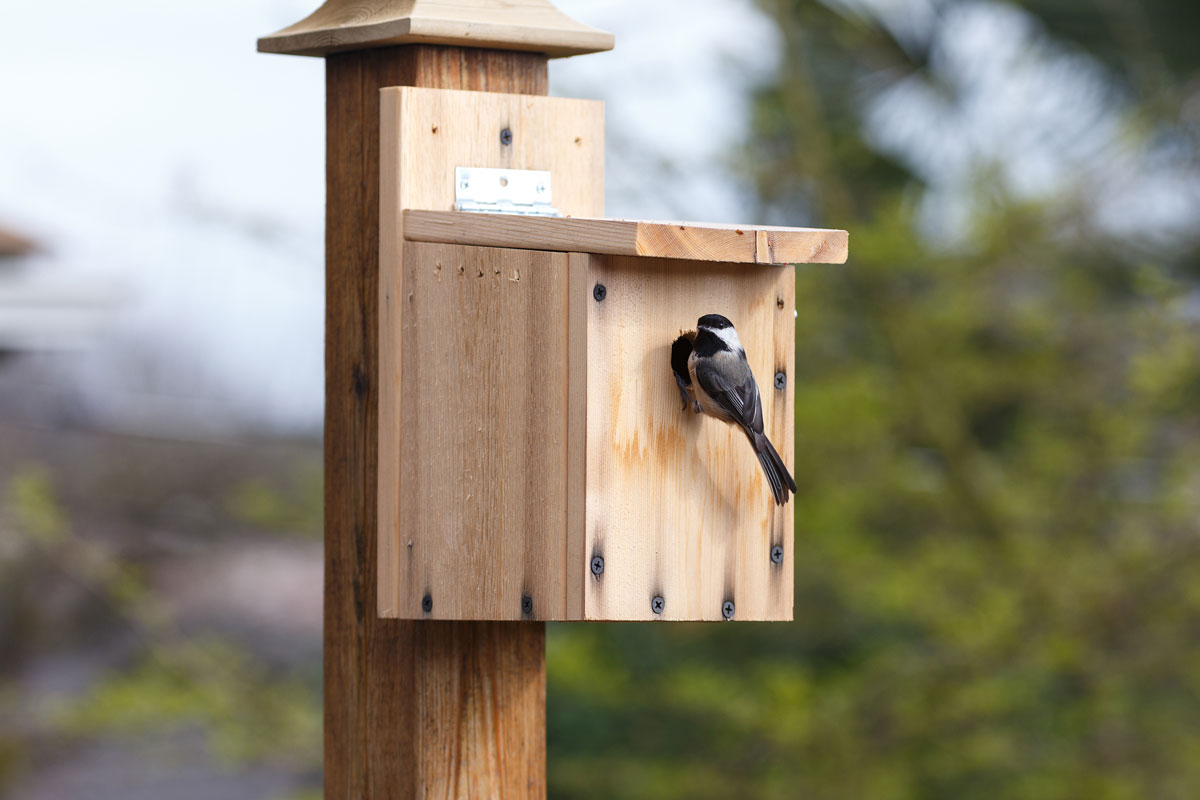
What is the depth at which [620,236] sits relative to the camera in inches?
62.7

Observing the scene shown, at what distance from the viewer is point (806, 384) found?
5.03 m

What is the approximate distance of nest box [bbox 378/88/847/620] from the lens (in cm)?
162

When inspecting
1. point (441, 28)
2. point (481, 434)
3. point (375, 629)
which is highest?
point (441, 28)

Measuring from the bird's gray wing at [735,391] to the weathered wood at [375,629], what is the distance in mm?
393

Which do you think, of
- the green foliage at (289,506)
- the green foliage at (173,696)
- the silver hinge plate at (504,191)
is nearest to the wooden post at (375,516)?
the silver hinge plate at (504,191)

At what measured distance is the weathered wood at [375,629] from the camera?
66.1 inches

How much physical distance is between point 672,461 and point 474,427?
0.25 m

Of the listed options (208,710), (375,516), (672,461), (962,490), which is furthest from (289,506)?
(672,461)

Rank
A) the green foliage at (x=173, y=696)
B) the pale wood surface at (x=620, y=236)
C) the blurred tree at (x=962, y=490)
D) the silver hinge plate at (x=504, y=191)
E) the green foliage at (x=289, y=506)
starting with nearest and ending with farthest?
the pale wood surface at (x=620, y=236), the silver hinge plate at (x=504, y=191), the green foliage at (x=173, y=696), the blurred tree at (x=962, y=490), the green foliage at (x=289, y=506)

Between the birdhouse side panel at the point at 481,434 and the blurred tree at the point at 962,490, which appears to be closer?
the birdhouse side panel at the point at 481,434

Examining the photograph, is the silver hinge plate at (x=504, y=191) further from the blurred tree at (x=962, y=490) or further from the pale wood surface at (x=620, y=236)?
the blurred tree at (x=962, y=490)

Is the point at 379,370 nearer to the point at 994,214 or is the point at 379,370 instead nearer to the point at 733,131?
the point at 994,214

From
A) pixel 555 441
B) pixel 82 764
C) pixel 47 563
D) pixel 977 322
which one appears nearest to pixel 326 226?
pixel 555 441

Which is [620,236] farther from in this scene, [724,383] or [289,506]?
[289,506]
